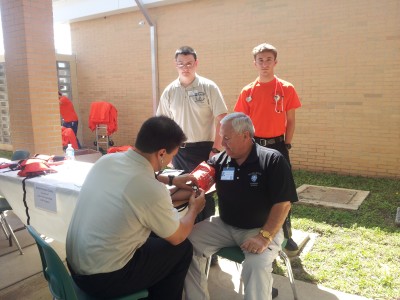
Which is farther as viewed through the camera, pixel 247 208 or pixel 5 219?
pixel 5 219

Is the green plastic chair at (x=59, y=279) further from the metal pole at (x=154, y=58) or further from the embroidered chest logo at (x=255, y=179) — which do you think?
the metal pole at (x=154, y=58)

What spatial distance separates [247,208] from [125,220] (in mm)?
953

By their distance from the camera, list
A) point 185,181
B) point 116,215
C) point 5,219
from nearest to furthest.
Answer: point 116,215
point 185,181
point 5,219

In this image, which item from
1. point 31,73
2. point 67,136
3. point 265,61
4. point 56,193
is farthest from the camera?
point 67,136

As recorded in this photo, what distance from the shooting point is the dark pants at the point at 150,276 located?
68.2 inches

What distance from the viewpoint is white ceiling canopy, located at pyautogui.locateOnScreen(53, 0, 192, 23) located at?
8.16 m

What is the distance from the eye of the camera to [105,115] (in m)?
8.37

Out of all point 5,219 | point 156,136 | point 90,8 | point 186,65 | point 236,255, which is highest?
point 90,8

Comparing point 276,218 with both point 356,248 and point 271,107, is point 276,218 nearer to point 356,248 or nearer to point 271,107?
point 271,107

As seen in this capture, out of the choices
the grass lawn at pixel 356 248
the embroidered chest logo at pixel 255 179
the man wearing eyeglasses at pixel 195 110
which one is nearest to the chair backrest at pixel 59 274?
the embroidered chest logo at pixel 255 179

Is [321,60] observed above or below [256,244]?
above

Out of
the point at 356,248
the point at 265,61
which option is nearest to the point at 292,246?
the point at 356,248

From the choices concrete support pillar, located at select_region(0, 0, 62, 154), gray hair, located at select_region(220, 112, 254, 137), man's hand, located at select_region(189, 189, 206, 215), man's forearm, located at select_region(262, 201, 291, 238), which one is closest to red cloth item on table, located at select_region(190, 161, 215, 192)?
man's hand, located at select_region(189, 189, 206, 215)

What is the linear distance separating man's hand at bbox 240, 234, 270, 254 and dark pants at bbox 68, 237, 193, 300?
0.34 m
